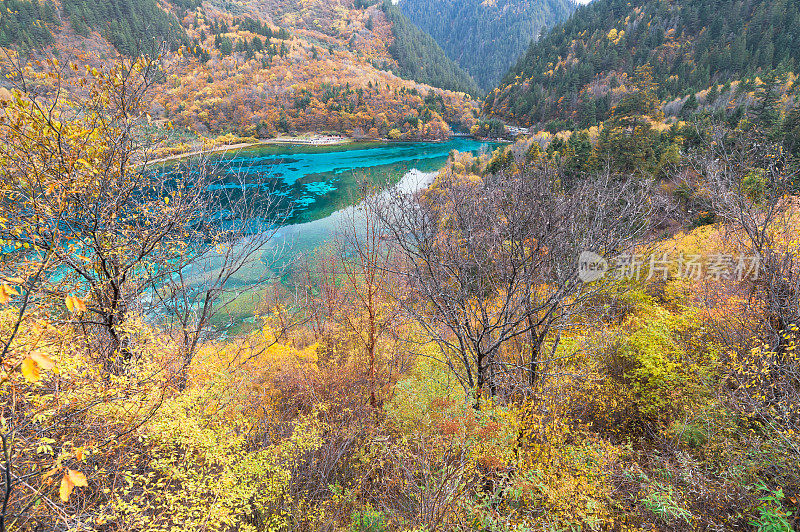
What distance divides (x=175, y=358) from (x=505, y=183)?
13.6 meters

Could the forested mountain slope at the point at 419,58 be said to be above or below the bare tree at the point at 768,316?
above

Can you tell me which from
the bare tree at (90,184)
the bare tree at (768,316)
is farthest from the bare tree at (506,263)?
the bare tree at (90,184)

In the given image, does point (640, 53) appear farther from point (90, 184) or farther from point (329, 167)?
point (90, 184)

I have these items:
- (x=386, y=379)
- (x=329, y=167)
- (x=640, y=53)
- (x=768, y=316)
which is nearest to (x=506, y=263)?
(x=768, y=316)

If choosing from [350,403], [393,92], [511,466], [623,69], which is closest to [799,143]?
[511,466]

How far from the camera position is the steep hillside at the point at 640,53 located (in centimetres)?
5562

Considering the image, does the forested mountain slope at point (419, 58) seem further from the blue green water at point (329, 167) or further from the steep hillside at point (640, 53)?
the blue green water at point (329, 167)

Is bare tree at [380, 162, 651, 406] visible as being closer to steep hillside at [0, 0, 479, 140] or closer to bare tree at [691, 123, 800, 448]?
bare tree at [691, 123, 800, 448]

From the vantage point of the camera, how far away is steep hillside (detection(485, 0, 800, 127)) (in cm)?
5562

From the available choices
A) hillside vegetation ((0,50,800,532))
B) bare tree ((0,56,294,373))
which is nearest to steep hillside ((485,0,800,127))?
hillside vegetation ((0,50,800,532))

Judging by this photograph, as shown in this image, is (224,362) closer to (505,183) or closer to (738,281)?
(505,183)

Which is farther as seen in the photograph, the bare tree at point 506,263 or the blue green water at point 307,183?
the blue green water at point 307,183

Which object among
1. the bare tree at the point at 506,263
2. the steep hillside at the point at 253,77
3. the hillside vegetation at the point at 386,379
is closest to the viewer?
the hillside vegetation at the point at 386,379

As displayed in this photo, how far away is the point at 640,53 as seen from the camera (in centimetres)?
7788
